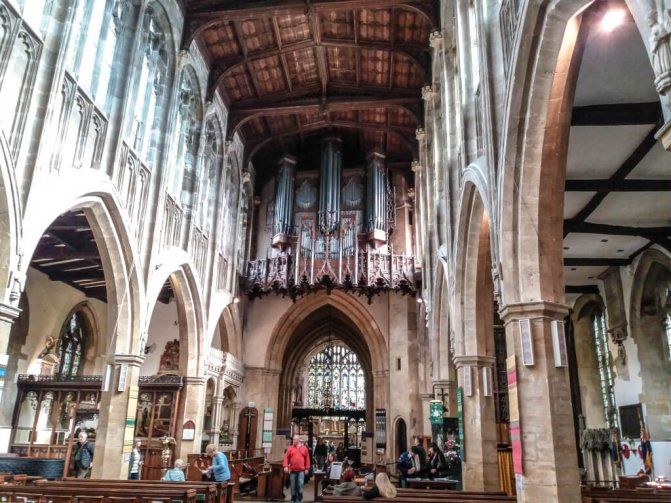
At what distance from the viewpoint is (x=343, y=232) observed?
64.1 feet

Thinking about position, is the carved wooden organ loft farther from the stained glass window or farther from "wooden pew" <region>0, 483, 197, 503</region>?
the stained glass window

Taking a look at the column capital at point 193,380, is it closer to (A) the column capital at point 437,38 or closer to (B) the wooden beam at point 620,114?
(A) the column capital at point 437,38

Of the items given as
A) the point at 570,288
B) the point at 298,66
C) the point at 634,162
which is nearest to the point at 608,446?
the point at 570,288

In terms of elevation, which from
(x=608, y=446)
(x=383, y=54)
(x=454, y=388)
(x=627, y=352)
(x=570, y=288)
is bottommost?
(x=608, y=446)

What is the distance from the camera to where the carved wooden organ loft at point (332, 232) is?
1875 centimetres

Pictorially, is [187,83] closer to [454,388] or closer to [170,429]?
[170,429]

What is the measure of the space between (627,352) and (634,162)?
7090 millimetres

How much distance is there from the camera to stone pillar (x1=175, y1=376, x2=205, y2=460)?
1503 cm

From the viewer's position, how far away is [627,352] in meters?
14.8

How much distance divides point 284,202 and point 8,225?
1346 cm

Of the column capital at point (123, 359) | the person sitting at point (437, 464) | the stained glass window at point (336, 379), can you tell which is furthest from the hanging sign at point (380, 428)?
the stained glass window at point (336, 379)

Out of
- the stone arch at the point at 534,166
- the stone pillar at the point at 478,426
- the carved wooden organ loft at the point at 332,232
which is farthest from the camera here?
the carved wooden organ loft at the point at 332,232

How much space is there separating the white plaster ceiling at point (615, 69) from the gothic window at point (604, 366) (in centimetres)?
1050

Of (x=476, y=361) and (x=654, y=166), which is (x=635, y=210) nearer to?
(x=654, y=166)
